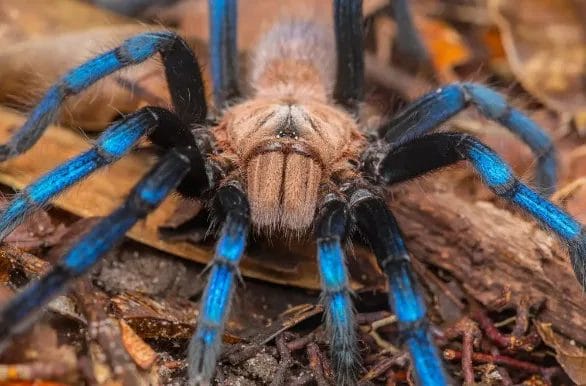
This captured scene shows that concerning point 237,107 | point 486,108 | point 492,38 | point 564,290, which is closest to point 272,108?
point 237,107

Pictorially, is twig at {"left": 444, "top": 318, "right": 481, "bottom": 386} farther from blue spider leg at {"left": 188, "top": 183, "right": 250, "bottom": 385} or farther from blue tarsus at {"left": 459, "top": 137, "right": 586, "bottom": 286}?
blue spider leg at {"left": 188, "top": 183, "right": 250, "bottom": 385}

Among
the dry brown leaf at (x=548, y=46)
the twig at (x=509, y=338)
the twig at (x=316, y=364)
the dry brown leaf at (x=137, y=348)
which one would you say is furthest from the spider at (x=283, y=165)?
the dry brown leaf at (x=548, y=46)

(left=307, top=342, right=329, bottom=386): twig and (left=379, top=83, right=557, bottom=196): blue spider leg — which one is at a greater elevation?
(left=379, top=83, right=557, bottom=196): blue spider leg

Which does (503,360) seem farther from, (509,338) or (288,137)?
(288,137)

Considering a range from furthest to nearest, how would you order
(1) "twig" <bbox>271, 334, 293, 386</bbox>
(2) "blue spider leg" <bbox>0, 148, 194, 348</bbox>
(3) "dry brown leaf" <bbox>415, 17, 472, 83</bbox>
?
1. (3) "dry brown leaf" <bbox>415, 17, 472, 83</bbox>
2. (1) "twig" <bbox>271, 334, 293, 386</bbox>
3. (2) "blue spider leg" <bbox>0, 148, 194, 348</bbox>

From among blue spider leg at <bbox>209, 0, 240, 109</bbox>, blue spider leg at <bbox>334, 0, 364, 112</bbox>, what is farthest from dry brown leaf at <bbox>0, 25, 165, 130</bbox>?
blue spider leg at <bbox>334, 0, 364, 112</bbox>

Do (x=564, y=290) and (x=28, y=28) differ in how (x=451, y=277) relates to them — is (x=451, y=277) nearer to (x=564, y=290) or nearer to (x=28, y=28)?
(x=564, y=290)

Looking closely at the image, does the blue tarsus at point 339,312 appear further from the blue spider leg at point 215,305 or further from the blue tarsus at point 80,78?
the blue tarsus at point 80,78
